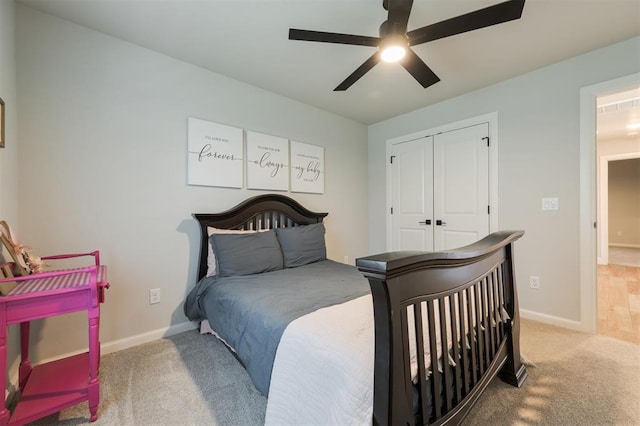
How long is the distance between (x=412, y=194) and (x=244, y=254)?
8.02ft

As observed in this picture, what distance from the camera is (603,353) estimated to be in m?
1.95

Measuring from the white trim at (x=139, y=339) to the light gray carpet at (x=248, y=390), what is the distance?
66mm

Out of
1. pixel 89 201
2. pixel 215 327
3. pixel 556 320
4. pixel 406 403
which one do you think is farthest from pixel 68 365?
pixel 556 320

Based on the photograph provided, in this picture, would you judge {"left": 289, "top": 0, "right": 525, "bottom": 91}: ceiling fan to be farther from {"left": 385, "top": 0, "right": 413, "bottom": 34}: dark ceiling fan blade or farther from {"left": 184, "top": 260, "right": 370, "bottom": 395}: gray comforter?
{"left": 184, "top": 260, "right": 370, "bottom": 395}: gray comforter

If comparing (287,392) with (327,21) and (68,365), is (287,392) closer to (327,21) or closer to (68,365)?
(68,365)

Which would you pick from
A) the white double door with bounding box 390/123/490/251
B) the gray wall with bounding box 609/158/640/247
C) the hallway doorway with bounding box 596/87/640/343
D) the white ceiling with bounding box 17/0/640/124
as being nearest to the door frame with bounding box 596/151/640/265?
the hallway doorway with bounding box 596/87/640/343

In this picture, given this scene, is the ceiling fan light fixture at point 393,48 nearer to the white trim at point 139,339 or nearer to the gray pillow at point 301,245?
the gray pillow at point 301,245

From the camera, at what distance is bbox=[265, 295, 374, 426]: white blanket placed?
34.5 inches

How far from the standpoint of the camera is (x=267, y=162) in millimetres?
2924

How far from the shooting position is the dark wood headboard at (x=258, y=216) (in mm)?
2363

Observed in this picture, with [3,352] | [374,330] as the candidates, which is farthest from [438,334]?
[3,352]

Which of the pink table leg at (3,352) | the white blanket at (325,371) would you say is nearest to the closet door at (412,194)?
the white blanket at (325,371)

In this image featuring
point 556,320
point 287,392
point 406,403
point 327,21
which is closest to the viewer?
point 406,403

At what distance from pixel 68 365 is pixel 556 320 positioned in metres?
3.87
